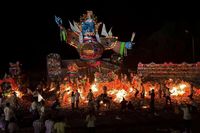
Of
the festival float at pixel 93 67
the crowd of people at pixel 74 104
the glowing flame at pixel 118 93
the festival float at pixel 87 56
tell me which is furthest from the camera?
the festival float at pixel 87 56

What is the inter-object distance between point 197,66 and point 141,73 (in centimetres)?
530

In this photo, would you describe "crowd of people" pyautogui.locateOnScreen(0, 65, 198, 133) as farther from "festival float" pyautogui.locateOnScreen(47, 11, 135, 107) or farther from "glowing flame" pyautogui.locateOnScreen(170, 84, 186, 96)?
"festival float" pyautogui.locateOnScreen(47, 11, 135, 107)

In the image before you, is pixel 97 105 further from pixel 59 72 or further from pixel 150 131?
pixel 59 72

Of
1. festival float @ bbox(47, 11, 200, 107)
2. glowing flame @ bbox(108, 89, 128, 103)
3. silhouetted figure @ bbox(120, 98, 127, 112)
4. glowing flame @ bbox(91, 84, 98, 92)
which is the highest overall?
festival float @ bbox(47, 11, 200, 107)

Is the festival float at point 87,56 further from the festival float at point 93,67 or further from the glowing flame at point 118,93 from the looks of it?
the glowing flame at point 118,93

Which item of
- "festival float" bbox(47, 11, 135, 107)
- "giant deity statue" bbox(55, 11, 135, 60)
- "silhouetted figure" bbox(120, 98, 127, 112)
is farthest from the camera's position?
"giant deity statue" bbox(55, 11, 135, 60)

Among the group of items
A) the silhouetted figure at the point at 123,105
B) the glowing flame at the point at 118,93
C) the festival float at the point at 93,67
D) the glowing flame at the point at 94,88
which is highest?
the festival float at the point at 93,67

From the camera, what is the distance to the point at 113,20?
60.9m

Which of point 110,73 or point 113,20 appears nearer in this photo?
point 110,73

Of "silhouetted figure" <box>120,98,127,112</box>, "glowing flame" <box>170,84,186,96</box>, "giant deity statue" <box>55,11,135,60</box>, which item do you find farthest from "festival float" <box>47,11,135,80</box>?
"silhouetted figure" <box>120,98,127,112</box>

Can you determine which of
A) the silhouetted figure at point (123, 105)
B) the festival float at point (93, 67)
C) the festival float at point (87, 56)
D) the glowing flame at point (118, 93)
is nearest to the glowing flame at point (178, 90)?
the festival float at point (93, 67)

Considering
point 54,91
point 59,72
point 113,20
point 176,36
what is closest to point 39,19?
point 113,20

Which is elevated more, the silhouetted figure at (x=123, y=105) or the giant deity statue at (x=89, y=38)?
the giant deity statue at (x=89, y=38)

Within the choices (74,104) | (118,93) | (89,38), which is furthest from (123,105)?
(89,38)
